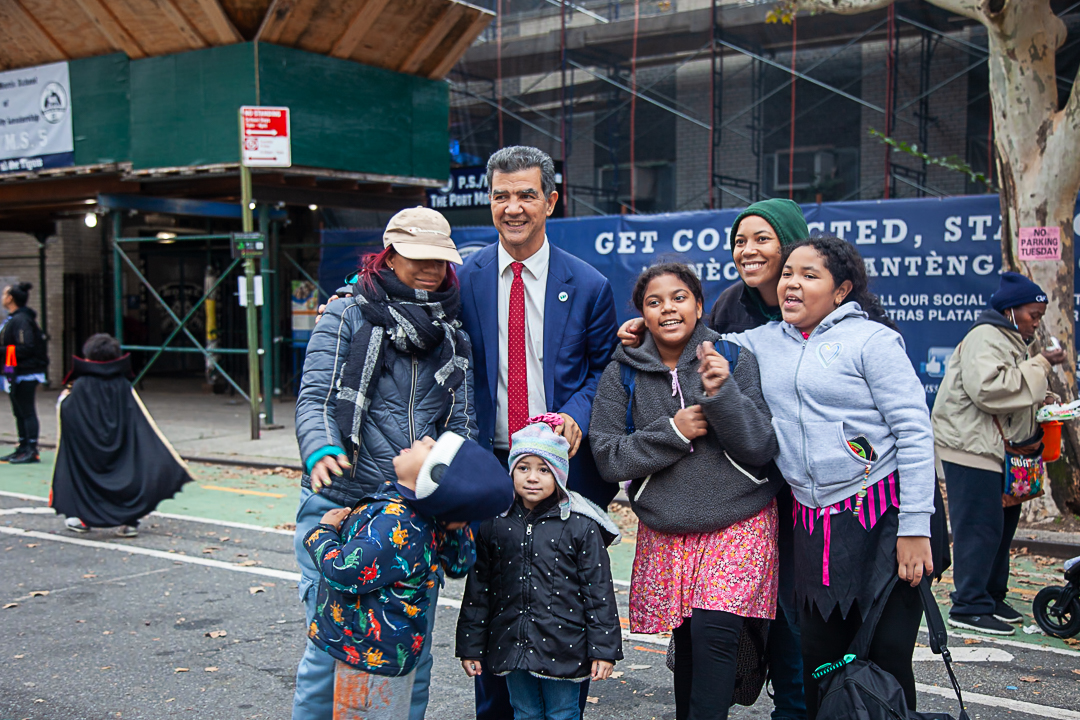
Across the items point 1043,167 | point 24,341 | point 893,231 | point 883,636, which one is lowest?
point 883,636

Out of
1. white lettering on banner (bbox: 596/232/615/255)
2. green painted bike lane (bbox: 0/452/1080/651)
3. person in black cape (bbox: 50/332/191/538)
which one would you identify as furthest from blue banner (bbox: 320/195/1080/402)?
person in black cape (bbox: 50/332/191/538)

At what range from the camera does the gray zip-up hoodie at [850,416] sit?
2.95 metres

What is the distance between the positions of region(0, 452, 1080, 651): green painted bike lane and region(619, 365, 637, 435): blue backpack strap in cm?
277

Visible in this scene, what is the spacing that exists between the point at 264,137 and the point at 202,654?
7.30 meters

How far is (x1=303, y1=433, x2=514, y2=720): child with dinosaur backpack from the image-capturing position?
271 centimetres

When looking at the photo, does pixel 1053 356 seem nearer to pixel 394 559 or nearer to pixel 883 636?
pixel 883 636

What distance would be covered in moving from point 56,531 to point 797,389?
6.48 m

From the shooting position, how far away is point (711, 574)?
3154 mm

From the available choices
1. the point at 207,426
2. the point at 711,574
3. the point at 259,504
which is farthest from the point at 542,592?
the point at 207,426

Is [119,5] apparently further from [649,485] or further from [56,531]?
[649,485]

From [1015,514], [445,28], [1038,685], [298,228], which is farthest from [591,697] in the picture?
[298,228]

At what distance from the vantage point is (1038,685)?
14.3 feet

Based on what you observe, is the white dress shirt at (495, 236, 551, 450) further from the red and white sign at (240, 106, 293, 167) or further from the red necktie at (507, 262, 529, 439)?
the red and white sign at (240, 106, 293, 167)

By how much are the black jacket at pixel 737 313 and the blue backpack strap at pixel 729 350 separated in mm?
427
